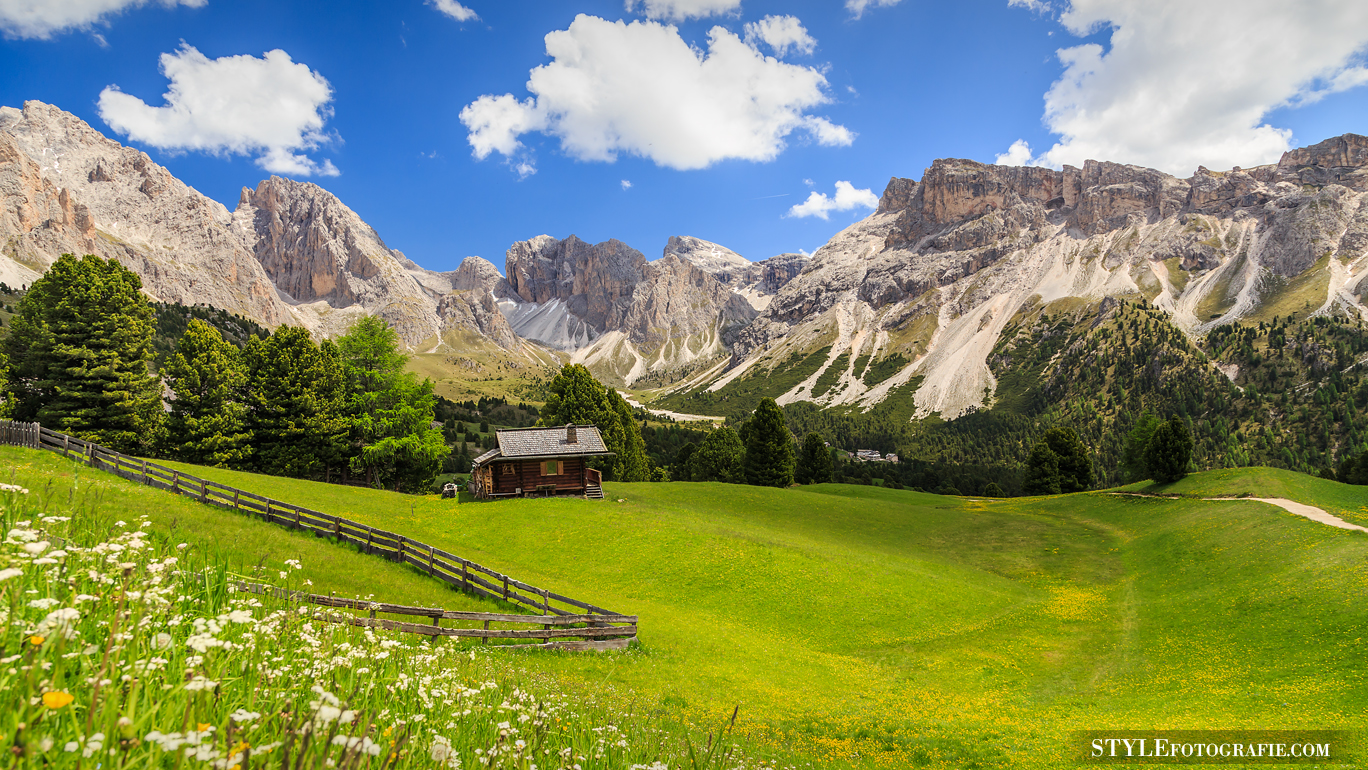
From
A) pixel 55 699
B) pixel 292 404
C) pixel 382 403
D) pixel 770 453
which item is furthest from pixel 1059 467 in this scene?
pixel 55 699

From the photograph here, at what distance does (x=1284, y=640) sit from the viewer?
2106cm

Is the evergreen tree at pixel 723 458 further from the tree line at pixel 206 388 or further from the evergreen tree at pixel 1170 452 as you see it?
the evergreen tree at pixel 1170 452

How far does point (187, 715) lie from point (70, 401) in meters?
54.3

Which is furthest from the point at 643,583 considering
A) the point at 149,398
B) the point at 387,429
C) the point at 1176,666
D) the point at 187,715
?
the point at 149,398

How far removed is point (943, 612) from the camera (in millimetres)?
29047

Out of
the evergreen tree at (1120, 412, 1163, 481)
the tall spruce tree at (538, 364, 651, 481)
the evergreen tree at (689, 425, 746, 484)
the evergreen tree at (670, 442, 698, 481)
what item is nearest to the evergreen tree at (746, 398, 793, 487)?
the evergreen tree at (689, 425, 746, 484)

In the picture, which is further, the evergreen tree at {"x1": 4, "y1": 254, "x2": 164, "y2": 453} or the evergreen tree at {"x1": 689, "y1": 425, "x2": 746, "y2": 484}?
the evergreen tree at {"x1": 689, "y1": 425, "x2": 746, "y2": 484}

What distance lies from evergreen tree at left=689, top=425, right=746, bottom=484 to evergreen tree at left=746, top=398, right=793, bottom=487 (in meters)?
8.71

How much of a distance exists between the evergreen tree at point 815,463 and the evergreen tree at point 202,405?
6885 cm

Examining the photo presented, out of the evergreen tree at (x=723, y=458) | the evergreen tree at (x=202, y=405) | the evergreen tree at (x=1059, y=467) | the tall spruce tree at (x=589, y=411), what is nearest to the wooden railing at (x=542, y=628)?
the evergreen tree at (x=202, y=405)

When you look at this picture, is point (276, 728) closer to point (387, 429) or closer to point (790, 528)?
point (790, 528)

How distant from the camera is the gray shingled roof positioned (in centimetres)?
4816

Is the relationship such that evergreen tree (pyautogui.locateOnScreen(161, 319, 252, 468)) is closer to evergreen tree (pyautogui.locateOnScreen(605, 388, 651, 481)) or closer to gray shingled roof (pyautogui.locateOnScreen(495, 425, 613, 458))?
gray shingled roof (pyautogui.locateOnScreen(495, 425, 613, 458))

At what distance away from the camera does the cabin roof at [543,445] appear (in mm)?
47938
